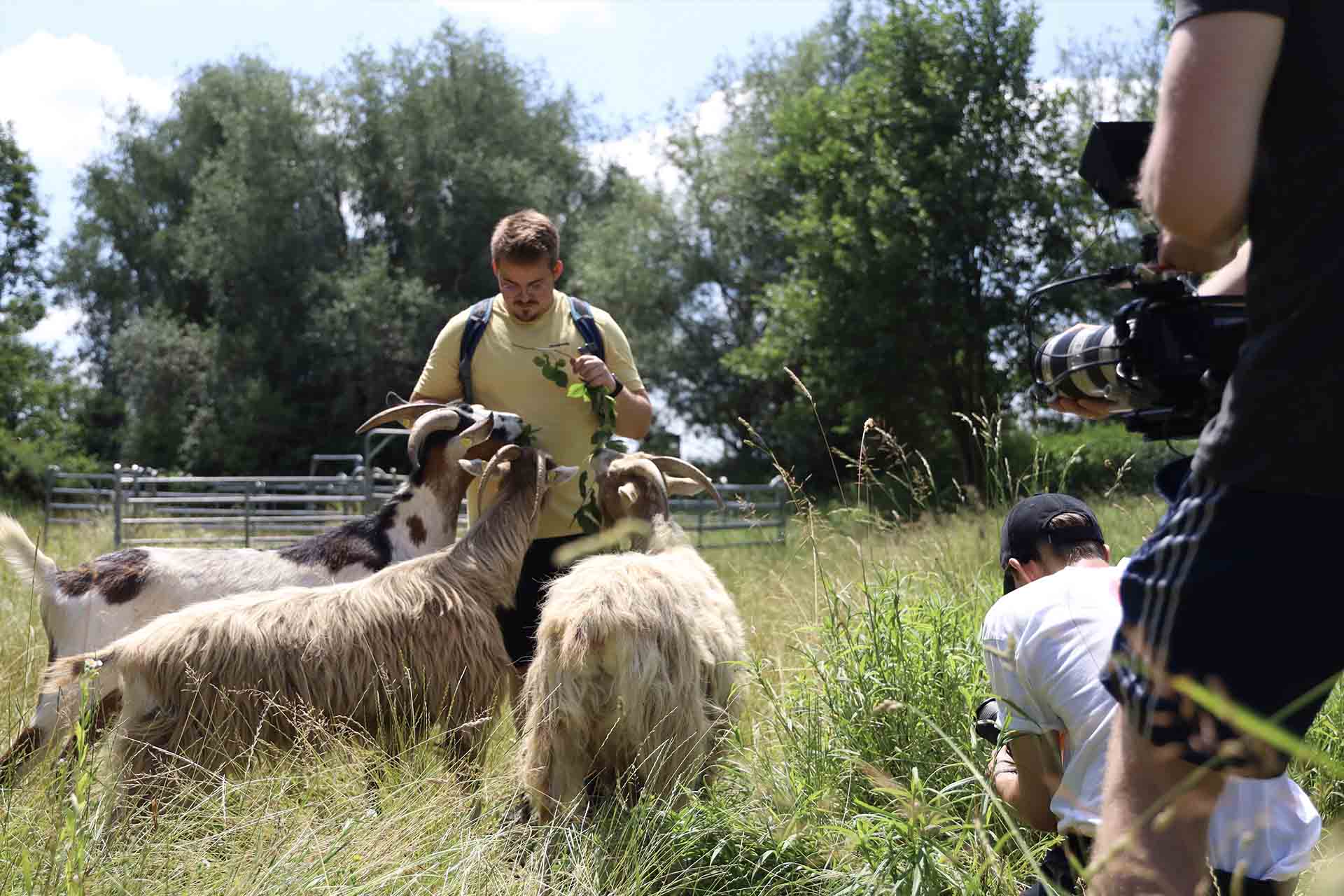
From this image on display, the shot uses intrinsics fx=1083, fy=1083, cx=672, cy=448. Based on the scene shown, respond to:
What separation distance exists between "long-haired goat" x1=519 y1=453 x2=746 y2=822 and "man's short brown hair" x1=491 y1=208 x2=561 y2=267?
1.36m

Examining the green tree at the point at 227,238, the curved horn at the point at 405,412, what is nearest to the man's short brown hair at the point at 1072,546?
the curved horn at the point at 405,412

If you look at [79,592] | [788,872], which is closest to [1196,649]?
[788,872]

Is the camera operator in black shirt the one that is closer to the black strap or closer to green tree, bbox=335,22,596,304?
the black strap

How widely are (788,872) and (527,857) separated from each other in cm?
78

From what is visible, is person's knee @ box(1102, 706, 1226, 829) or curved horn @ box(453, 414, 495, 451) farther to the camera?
curved horn @ box(453, 414, 495, 451)

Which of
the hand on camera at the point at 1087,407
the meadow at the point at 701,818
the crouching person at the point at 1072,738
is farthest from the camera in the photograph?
the meadow at the point at 701,818

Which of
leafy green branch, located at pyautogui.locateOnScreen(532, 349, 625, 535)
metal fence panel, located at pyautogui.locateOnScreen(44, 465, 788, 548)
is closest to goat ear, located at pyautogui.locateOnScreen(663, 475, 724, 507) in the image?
leafy green branch, located at pyautogui.locateOnScreen(532, 349, 625, 535)

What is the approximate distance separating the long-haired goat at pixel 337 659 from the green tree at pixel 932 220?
54.6ft

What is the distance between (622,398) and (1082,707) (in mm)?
2475

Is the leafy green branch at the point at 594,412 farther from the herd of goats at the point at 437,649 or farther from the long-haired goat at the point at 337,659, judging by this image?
the long-haired goat at the point at 337,659

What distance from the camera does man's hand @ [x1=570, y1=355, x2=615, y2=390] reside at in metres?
4.27

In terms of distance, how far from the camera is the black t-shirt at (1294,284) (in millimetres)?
1537

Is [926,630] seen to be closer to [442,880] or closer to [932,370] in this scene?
[442,880]

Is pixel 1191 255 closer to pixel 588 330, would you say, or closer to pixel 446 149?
pixel 588 330
